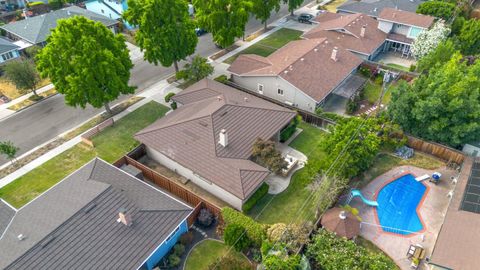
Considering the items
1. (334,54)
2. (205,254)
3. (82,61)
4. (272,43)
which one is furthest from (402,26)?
(205,254)

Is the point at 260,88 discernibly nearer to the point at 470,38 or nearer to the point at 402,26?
the point at 402,26

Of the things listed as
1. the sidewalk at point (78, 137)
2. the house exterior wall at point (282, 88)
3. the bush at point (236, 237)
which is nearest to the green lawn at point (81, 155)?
the sidewalk at point (78, 137)

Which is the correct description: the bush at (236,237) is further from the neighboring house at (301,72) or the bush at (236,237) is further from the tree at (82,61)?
the tree at (82,61)

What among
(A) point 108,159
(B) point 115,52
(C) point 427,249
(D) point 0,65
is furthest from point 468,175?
(D) point 0,65

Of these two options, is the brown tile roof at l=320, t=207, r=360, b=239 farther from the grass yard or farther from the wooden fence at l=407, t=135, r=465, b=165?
the grass yard

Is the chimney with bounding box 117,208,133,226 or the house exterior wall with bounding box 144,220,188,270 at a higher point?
the chimney with bounding box 117,208,133,226

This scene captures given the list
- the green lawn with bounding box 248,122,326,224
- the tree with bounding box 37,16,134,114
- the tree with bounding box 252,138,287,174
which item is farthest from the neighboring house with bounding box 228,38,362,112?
the tree with bounding box 37,16,134,114
